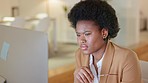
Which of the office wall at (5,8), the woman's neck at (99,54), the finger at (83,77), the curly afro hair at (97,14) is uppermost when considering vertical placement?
the office wall at (5,8)

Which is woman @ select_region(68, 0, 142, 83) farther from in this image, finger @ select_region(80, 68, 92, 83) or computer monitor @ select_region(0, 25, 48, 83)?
computer monitor @ select_region(0, 25, 48, 83)

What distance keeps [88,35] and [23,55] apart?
0.90 ft

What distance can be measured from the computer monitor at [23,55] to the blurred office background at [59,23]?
98.3 inches

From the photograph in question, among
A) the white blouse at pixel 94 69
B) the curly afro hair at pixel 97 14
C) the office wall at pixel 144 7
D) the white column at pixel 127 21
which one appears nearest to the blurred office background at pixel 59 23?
the white column at pixel 127 21

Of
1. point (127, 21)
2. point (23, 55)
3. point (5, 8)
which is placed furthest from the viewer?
point (5, 8)

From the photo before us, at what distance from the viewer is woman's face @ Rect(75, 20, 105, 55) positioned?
3.35 feet

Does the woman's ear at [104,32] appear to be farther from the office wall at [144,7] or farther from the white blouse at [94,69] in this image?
the office wall at [144,7]

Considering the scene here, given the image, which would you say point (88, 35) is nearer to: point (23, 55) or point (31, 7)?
point (23, 55)

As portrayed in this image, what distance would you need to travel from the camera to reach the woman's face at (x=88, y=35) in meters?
1.02

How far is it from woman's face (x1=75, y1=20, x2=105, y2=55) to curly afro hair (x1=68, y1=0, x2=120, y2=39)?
25 mm

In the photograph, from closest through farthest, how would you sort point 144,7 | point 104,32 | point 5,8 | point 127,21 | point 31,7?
1. point 104,32
2. point 127,21
3. point 5,8
4. point 31,7
5. point 144,7

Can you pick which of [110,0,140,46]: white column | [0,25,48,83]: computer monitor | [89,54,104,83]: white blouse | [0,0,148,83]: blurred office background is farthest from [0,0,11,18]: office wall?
[89,54,104,83]: white blouse

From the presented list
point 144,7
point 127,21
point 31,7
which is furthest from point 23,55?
point 144,7

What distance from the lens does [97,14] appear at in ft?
3.46
